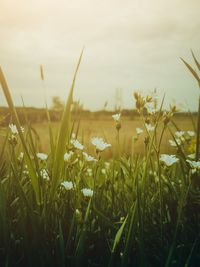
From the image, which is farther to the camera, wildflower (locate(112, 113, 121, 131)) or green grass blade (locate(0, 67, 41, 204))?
wildflower (locate(112, 113, 121, 131))

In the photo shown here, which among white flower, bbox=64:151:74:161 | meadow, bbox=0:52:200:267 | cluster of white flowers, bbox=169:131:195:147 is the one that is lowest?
meadow, bbox=0:52:200:267

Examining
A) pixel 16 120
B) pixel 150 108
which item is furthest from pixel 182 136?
pixel 16 120

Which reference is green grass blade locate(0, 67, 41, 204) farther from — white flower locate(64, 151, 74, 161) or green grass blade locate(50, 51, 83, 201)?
white flower locate(64, 151, 74, 161)


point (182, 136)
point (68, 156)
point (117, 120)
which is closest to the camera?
point (68, 156)

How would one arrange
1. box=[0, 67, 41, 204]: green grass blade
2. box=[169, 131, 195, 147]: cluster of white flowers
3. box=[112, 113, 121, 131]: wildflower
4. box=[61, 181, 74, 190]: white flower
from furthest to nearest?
box=[169, 131, 195, 147]: cluster of white flowers → box=[112, 113, 121, 131]: wildflower → box=[61, 181, 74, 190]: white flower → box=[0, 67, 41, 204]: green grass blade

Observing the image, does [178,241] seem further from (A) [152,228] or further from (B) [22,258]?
(B) [22,258]

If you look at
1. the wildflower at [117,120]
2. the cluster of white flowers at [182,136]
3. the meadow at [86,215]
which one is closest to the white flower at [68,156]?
the meadow at [86,215]

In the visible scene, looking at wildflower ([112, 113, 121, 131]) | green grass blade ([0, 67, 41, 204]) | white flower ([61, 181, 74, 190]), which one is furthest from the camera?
wildflower ([112, 113, 121, 131])

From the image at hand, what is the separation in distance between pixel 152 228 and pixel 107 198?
15cm

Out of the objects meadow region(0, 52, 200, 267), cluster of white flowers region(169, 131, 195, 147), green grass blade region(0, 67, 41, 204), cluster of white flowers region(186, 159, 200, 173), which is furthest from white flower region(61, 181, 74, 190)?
cluster of white flowers region(169, 131, 195, 147)

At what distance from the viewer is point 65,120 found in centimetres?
53

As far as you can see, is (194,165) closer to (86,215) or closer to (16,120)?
(86,215)

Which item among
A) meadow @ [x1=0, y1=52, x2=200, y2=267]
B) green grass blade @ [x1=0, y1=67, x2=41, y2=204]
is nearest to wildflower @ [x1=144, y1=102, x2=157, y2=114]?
meadow @ [x1=0, y1=52, x2=200, y2=267]

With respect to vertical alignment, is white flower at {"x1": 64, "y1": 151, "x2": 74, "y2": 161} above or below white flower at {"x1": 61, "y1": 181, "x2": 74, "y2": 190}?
above
